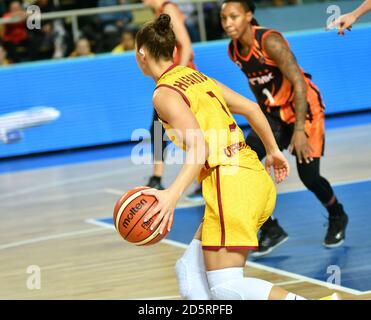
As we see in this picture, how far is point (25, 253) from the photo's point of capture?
7660 mm

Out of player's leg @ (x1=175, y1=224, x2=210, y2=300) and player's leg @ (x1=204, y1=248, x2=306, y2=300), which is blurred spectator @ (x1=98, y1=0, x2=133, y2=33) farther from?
player's leg @ (x1=204, y1=248, x2=306, y2=300)

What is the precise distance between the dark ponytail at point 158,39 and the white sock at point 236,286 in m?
1.10

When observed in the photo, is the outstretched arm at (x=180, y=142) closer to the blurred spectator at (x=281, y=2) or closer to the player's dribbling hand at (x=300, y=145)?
the player's dribbling hand at (x=300, y=145)

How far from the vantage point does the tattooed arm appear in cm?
663

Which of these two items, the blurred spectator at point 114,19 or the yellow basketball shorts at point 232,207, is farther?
the blurred spectator at point 114,19

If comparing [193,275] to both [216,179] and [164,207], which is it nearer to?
[216,179]

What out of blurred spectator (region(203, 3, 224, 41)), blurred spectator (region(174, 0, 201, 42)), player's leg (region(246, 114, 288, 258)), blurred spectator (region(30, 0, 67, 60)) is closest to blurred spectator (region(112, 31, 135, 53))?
blurred spectator (region(30, 0, 67, 60))

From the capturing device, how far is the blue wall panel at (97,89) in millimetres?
12734

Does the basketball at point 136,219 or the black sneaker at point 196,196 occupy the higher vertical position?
the basketball at point 136,219

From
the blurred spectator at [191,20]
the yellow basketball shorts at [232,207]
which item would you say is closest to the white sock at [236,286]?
the yellow basketball shorts at [232,207]

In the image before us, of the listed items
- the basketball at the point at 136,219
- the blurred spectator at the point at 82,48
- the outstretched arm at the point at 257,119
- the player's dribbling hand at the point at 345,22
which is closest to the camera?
the basketball at the point at 136,219
